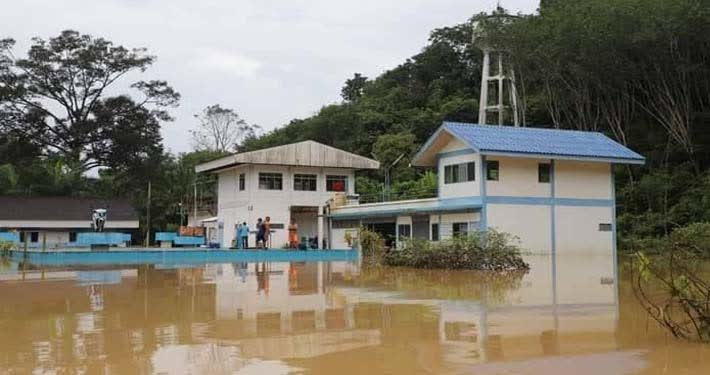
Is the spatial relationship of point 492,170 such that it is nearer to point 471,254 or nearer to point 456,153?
point 456,153

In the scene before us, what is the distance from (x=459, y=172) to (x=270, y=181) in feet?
33.0

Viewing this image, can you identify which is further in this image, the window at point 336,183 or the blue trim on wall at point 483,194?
the window at point 336,183

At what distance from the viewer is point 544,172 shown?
1126 inches

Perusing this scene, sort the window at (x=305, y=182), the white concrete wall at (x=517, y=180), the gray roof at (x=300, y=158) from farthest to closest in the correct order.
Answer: the window at (x=305, y=182) < the gray roof at (x=300, y=158) < the white concrete wall at (x=517, y=180)

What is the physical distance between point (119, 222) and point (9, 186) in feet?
26.5

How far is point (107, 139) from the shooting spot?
1700 inches

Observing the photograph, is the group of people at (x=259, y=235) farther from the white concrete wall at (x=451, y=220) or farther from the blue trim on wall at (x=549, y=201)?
the blue trim on wall at (x=549, y=201)

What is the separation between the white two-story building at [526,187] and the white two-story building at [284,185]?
239 inches

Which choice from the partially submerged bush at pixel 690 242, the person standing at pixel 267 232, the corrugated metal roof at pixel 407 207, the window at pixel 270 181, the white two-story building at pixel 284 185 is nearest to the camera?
the partially submerged bush at pixel 690 242

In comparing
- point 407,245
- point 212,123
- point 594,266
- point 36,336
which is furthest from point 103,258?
point 212,123

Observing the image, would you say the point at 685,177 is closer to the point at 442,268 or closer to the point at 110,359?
the point at 442,268

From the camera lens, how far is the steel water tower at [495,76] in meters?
38.2

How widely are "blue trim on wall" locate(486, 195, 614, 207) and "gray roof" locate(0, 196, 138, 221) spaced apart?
21022 mm

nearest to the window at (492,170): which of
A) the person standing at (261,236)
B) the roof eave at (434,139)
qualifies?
the roof eave at (434,139)
